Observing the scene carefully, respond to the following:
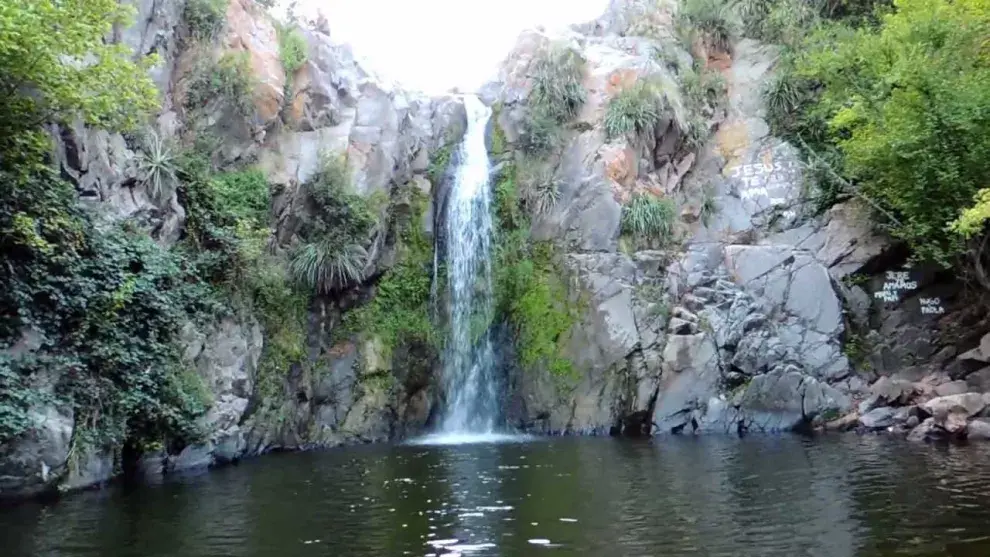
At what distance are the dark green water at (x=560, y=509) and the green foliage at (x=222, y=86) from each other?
1017 cm

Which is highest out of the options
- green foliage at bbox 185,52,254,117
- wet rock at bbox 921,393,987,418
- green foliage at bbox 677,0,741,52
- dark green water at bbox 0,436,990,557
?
green foliage at bbox 677,0,741,52

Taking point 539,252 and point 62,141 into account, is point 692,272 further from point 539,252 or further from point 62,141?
point 62,141

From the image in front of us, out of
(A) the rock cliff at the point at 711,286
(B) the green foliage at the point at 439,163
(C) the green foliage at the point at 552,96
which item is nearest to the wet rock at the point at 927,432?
(A) the rock cliff at the point at 711,286

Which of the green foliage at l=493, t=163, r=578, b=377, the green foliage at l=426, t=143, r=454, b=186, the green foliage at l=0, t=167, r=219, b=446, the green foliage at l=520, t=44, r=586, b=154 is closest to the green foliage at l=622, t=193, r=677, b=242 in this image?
the green foliage at l=493, t=163, r=578, b=377

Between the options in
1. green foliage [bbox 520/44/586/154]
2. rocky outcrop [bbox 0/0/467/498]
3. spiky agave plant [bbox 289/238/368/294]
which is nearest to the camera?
rocky outcrop [bbox 0/0/467/498]

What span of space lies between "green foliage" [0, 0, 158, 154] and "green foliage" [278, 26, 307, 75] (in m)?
8.67

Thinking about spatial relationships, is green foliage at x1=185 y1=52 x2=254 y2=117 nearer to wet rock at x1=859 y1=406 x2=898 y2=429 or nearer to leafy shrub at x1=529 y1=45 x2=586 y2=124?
leafy shrub at x1=529 y1=45 x2=586 y2=124

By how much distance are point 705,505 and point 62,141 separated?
12.5 metres

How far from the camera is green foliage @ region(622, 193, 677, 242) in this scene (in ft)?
74.1

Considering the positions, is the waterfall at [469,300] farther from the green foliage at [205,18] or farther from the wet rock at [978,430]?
the wet rock at [978,430]

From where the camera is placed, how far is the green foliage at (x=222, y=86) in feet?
64.6

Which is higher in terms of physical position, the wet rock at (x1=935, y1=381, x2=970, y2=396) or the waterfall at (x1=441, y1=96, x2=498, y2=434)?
the waterfall at (x1=441, y1=96, x2=498, y2=434)

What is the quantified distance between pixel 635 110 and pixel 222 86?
497 inches

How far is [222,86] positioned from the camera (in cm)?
1978
